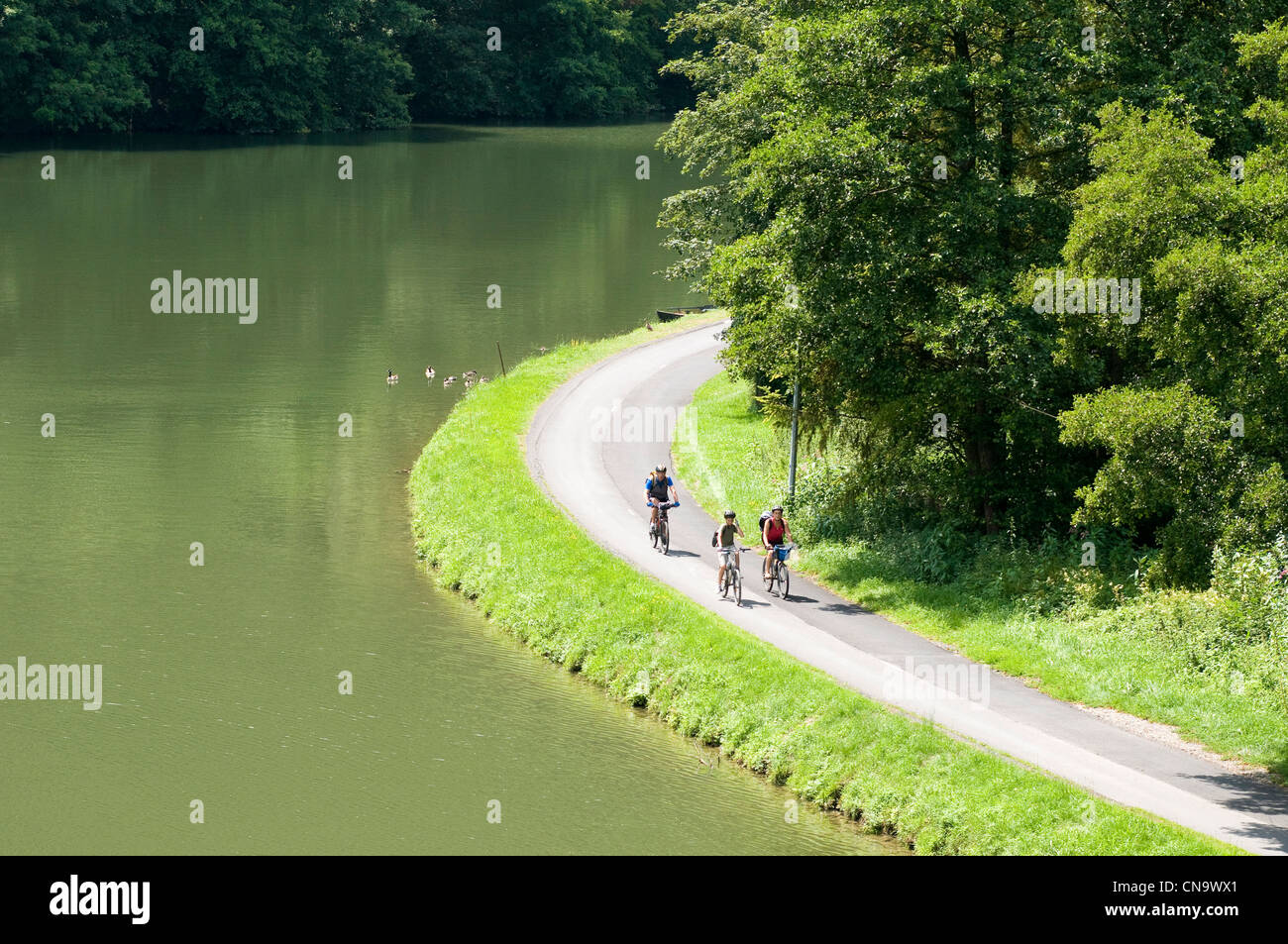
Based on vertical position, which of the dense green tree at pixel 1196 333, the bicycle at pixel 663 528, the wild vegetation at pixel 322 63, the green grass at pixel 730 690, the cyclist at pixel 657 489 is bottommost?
the green grass at pixel 730 690

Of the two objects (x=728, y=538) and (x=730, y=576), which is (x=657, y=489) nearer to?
(x=730, y=576)

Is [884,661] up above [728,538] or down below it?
below

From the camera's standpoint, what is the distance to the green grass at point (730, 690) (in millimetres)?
21359

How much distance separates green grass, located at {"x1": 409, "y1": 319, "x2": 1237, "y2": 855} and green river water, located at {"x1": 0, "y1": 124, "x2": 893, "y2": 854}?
1.82ft

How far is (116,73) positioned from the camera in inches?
4434

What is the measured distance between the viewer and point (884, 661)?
88.9ft

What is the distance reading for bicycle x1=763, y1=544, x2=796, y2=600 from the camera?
30.2m

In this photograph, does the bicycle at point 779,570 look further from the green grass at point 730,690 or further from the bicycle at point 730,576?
the green grass at point 730,690

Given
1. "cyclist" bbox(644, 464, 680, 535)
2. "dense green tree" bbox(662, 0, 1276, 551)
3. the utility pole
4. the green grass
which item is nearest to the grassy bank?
the utility pole

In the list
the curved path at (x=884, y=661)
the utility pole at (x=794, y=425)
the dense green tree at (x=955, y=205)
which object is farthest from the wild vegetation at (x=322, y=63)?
the dense green tree at (x=955, y=205)

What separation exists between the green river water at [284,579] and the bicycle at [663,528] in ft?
13.3

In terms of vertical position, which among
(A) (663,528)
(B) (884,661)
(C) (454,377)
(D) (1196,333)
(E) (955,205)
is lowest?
(B) (884,661)

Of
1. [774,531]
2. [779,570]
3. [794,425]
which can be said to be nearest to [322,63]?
[794,425]

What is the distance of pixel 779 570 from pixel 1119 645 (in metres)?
6.84
